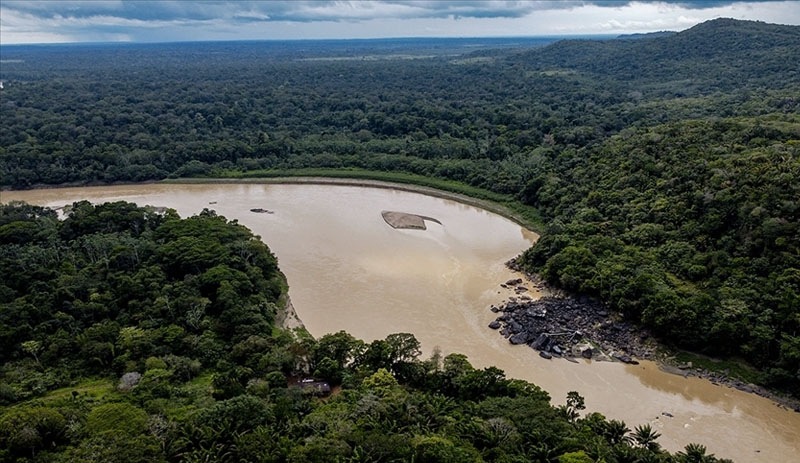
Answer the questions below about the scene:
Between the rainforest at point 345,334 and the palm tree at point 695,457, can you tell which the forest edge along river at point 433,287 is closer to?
the rainforest at point 345,334

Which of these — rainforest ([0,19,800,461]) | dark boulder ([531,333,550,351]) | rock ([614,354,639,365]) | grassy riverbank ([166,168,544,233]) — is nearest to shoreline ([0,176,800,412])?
grassy riverbank ([166,168,544,233])

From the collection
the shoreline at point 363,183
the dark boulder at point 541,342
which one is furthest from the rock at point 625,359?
the shoreline at point 363,183

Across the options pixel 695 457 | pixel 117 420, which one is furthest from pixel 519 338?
pixel 117 420

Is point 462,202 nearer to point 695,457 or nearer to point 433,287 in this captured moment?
point 433,287

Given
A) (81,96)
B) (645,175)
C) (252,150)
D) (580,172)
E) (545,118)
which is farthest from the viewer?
(81,96)

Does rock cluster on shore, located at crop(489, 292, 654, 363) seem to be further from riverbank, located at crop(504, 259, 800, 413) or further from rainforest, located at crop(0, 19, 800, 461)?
rainforest, located at crop(0, 19, 800, 461)

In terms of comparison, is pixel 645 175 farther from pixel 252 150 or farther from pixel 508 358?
pixel 252 150

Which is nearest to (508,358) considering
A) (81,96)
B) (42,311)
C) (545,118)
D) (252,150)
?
(42,311)

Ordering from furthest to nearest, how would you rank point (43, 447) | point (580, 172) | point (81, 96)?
point (81, 96) < point (580, 172) < point (43, 447)
